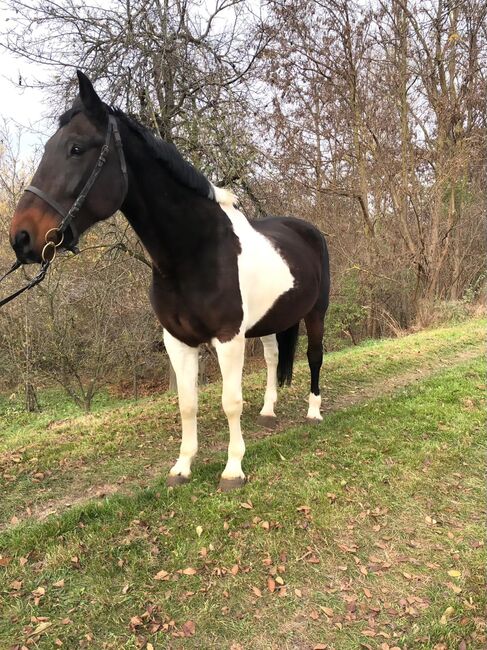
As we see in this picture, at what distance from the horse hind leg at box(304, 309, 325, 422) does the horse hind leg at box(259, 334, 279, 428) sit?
1.30 feet

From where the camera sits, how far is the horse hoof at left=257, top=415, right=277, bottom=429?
4816 mm

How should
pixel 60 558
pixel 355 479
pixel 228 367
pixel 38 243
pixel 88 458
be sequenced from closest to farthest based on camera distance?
pixel 38 243 < pixel 60 558 < pixel 228 367 < pixel 355 479 < pixel 88 458

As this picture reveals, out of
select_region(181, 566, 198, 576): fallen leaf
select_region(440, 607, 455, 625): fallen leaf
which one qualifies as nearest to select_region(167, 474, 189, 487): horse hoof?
select_region(181, 566, 198, 576): fallen leaf

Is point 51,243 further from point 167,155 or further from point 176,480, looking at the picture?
point 176,480

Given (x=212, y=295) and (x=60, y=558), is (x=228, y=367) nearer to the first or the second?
(x=212, y=295)

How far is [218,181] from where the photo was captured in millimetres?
6719

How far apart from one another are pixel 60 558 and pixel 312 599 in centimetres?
148

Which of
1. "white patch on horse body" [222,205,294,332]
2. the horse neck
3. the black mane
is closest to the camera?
the black mane

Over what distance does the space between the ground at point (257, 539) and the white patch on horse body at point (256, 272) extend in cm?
133

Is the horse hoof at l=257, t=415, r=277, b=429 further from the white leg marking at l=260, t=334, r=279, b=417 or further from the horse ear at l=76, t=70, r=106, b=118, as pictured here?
the horse ear at l=76, t=70, r=106, b=118

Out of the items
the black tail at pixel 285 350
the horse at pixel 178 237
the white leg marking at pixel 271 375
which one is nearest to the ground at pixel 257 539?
the white leg marking at pixel 271 375

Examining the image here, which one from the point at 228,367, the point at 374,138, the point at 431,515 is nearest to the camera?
the point at 431,515

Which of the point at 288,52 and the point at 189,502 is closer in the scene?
the point at 189,502

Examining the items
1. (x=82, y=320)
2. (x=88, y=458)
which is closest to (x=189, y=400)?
(x=88, y=458)
